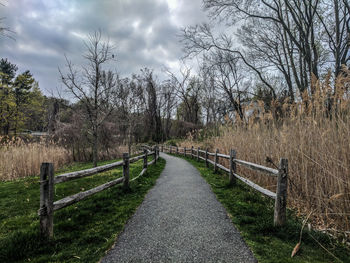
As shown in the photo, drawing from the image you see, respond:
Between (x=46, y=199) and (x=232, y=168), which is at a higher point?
(x=46, y=199)

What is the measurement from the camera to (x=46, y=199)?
2.45 meters

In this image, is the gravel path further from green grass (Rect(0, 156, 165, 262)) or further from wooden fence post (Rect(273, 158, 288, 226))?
wooden fence post (Rect(273, 158, 288, 226))

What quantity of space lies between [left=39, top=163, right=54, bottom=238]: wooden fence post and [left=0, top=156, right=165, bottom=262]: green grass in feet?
0.45

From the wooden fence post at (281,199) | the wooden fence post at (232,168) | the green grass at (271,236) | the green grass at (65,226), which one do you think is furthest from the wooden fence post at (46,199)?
the wooden fence post at (232,168)

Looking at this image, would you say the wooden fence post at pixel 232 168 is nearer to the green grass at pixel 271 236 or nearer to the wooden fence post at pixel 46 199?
the green grass at pixel 271 236

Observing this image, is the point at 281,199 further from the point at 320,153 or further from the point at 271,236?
the point at 320,153

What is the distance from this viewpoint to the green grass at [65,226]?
2164mm

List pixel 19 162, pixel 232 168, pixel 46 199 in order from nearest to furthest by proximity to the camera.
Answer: pixel 46 199 → pixel 232 168 → pixel 19 162

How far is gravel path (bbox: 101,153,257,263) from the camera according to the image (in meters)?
2.17

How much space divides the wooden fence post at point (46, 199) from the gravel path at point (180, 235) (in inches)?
39.7

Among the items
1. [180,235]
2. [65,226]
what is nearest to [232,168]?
[180,235]

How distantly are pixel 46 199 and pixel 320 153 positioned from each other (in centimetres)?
452

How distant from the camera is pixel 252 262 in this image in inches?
80.5

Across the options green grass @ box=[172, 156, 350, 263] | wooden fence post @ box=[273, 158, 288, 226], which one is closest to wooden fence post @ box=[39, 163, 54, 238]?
green grass @ box=[172, 156, 350, 263]
